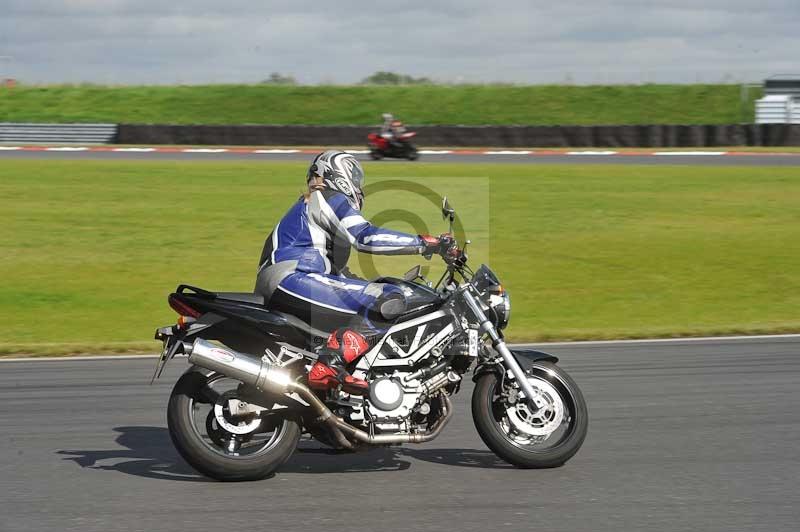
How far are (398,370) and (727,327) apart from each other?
6764 millimetres

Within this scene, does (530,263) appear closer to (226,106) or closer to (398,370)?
(398,370)

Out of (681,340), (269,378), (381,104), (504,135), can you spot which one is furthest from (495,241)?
(381,104)

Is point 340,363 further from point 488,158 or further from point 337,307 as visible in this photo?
point 488,158

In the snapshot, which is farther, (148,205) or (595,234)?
(148,205)

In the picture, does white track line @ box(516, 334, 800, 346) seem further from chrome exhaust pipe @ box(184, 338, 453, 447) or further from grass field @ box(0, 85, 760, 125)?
grass field @ box(0, 85, 760, 125)

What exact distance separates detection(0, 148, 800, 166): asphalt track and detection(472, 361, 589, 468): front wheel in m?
22.3

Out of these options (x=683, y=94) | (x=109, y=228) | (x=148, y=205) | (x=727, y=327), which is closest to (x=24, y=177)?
(x=148, y=205)

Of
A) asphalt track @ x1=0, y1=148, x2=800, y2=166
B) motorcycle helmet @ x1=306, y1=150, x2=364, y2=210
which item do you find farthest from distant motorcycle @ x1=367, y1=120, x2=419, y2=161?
motorcycle helmet @ x1=306, y1=150, x2=364, y2=210

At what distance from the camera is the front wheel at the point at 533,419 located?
567 centimetres

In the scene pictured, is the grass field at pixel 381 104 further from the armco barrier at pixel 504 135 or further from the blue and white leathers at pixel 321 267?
the blue and white leathers at pixel 321 267

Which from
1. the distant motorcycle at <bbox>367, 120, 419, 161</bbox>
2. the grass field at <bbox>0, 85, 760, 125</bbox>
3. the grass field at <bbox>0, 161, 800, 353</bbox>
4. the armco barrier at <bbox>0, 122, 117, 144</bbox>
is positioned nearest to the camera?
the grass field at <bbox>0, 161, 800, 353</bbox>

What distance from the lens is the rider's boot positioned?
5.55 meters

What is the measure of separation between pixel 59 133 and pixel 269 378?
103ft

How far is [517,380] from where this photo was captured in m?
5.65
